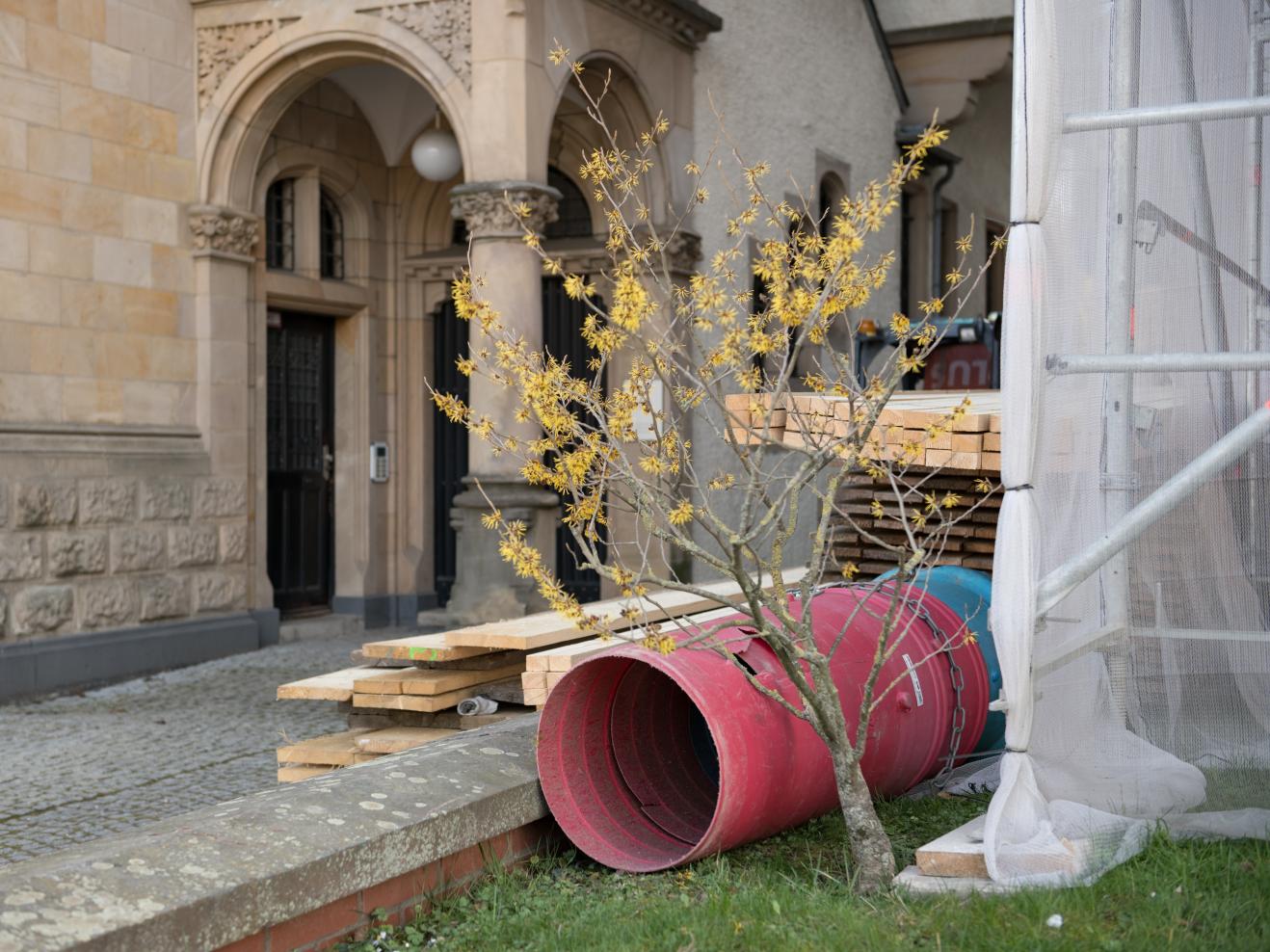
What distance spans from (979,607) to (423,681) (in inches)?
92.5

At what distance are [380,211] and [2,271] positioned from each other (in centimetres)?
429

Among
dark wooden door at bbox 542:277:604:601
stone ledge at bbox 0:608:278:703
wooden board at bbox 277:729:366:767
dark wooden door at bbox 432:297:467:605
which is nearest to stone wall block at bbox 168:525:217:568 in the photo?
stone ledge at bbox 0:608:278:703

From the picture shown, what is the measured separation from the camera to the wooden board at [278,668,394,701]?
6.64 meters

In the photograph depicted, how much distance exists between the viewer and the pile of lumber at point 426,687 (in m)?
6.37

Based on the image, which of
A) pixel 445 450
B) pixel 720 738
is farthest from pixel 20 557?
pixel 720 738

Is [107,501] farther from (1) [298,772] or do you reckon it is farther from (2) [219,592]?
(1) [298,772]

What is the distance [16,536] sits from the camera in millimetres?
10109

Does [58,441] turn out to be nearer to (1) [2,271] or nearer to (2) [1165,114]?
(1) [2,271]

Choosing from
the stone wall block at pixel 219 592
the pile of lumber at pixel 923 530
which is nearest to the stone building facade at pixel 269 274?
the stone wall block at pixel 219 592

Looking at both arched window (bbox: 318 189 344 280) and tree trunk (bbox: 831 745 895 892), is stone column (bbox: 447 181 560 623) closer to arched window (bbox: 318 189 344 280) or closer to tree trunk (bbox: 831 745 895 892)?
arched window (bbox: 318 189 344 280)

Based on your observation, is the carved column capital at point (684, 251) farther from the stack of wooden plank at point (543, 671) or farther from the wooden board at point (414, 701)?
the stack of wooden plank at point (543, 671)

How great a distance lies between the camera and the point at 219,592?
11734mm

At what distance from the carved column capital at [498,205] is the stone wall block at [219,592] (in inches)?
128

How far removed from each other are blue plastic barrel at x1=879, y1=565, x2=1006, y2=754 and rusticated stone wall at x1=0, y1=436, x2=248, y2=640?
19.7 ft
